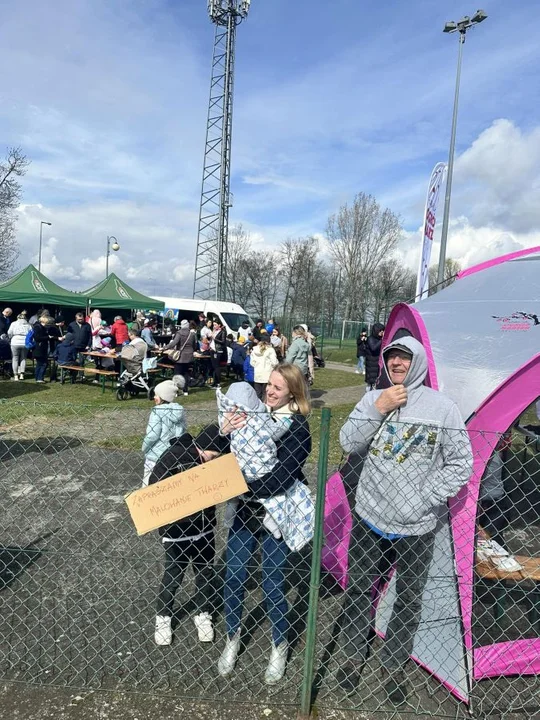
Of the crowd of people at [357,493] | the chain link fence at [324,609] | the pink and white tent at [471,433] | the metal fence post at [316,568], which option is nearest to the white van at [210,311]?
the pink and white tent at [471,433]

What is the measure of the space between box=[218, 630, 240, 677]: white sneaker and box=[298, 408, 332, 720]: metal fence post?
0.46 meters

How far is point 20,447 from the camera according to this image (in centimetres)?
654

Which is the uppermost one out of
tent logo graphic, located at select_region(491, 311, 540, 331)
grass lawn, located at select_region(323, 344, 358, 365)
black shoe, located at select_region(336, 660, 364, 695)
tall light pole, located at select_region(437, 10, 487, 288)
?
tall light pole, located at select_region(437, 10, 487, 288)

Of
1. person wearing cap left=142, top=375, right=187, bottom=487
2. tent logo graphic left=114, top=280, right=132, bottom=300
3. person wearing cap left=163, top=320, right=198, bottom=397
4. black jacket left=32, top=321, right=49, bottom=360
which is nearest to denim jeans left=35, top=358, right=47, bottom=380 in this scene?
black jacket left=32, top=321, right=49, bottom=360

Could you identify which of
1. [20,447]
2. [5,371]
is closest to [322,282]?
[5,371]

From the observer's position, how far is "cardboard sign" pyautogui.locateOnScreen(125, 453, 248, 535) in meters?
2.40

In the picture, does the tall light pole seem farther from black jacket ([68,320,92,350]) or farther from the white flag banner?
black jacket ([68,320,92,350])

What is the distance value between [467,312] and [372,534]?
191cm

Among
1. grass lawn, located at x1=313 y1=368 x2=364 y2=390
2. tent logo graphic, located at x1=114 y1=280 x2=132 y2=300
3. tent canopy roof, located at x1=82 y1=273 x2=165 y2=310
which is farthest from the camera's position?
tent logo graphic, located at x1=114 y1=280 x2=132 y2=300

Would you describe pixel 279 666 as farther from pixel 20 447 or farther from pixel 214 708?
pixel 20 447

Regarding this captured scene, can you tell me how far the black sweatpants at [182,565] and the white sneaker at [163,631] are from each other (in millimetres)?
27

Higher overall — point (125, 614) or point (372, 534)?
point (372, 534)

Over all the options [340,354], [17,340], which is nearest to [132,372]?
[17,340]

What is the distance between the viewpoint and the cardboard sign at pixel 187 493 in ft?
7.88
